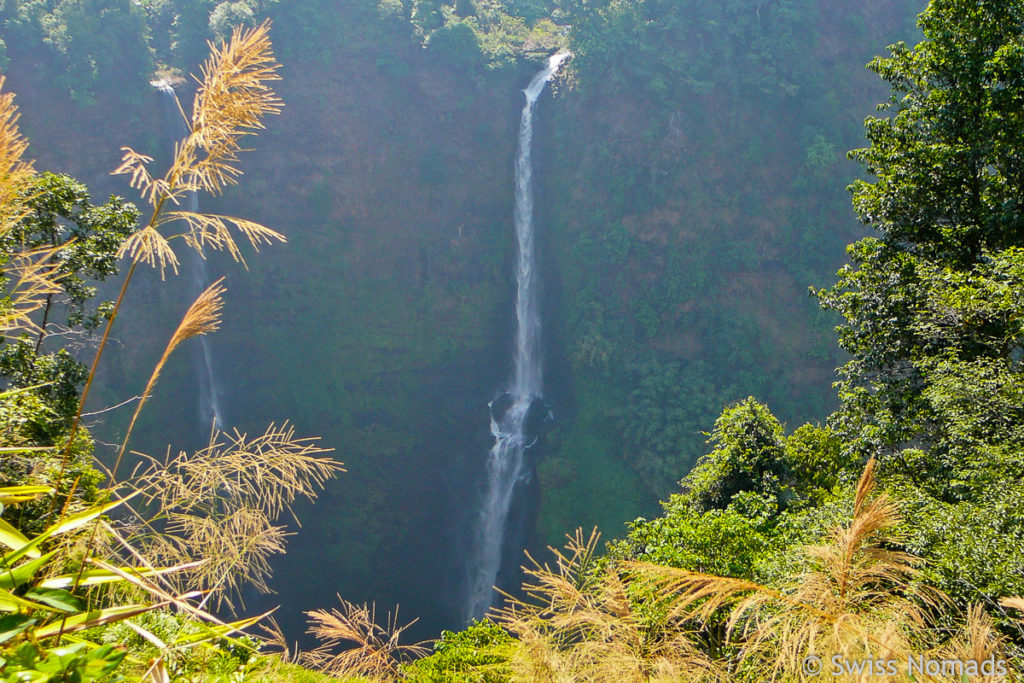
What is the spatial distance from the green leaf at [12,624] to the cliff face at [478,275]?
2013 centimetres

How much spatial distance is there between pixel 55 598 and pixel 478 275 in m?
23.3

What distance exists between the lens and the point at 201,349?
22.8 meters

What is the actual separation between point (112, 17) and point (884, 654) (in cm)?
2763

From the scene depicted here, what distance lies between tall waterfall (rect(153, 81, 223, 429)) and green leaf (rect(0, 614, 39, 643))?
22.5m

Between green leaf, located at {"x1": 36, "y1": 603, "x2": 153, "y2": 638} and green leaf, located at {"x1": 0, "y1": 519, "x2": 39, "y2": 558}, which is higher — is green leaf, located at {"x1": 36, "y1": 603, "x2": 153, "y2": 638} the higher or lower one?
the lower one

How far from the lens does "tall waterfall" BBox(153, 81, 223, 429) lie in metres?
22.5

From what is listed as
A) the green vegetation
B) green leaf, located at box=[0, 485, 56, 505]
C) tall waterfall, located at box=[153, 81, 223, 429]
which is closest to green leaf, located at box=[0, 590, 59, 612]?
the green vegetation

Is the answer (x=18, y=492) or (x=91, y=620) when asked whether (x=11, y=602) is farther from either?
(x=18, y=492)

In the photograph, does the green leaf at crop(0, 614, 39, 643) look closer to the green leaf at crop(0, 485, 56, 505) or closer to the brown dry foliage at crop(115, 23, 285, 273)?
the green leaf at crop(0, 485, 56, 505)

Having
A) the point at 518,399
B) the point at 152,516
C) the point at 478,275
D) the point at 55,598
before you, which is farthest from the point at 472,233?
the point at 55,598

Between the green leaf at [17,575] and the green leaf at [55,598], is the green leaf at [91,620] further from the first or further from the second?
the green leaf at [17,575]

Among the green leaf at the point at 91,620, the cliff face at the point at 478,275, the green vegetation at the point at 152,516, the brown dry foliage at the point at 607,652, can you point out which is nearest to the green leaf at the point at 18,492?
the green vegetation at the point at 152,516

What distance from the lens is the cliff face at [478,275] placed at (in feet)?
70.2

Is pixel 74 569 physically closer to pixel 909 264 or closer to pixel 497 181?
pixel 909 264
